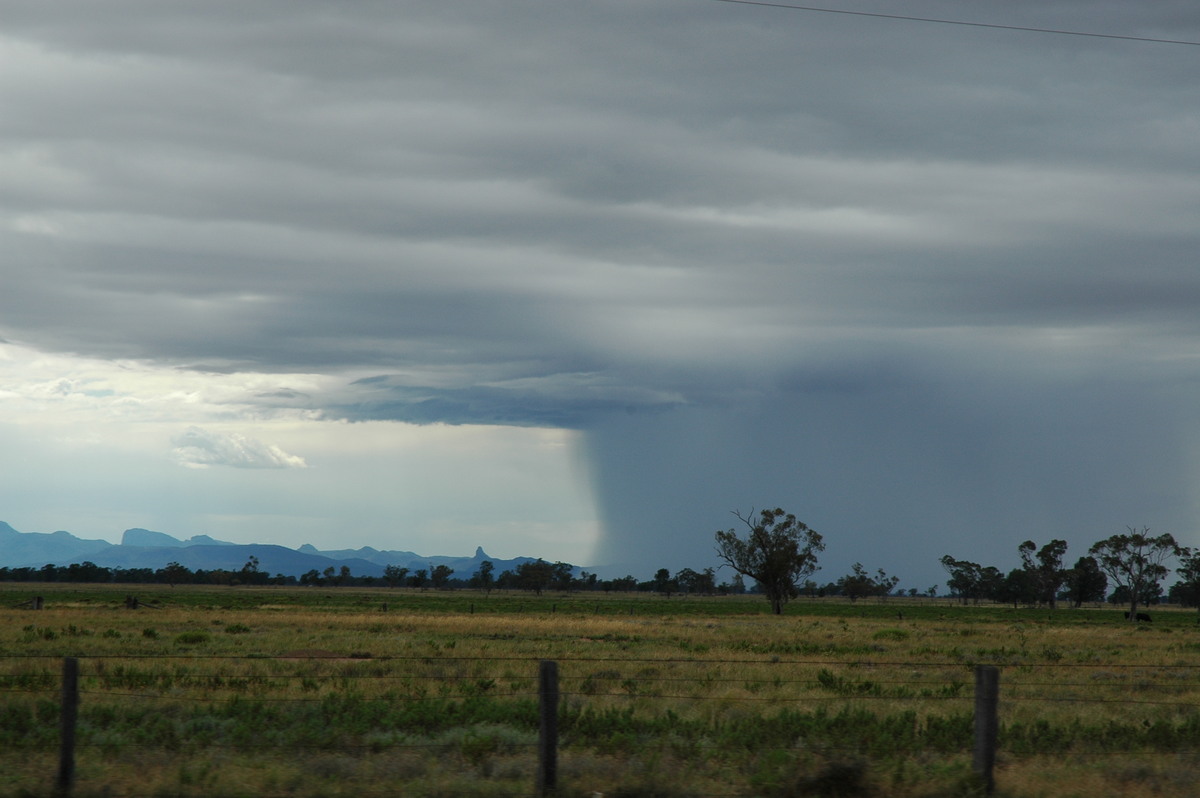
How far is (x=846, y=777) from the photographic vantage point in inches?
420

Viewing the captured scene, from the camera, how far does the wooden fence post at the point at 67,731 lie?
1042 cm

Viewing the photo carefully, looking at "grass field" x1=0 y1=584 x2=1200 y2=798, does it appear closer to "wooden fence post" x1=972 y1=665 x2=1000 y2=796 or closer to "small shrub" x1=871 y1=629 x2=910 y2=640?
"wooden fence post" x1=972 y1=665 x2=1000 y2=796

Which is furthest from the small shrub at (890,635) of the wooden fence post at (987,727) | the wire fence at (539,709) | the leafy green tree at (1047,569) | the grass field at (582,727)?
the leafy green tree at (1047,569)

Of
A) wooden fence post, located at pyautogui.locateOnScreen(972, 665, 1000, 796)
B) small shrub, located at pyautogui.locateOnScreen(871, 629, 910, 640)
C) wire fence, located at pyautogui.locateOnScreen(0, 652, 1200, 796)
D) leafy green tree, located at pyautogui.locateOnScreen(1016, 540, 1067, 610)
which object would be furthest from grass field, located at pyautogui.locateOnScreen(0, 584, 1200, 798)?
leafy green tree, located at pyautogui.locateOnScreen(1016, 540, 1067, 610)

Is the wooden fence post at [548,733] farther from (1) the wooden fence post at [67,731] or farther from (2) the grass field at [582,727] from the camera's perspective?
(1) the wooden fence post at [67,731]

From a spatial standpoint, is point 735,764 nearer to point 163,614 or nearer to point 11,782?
point 11,782

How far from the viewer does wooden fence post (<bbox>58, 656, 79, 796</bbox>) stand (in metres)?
10.4

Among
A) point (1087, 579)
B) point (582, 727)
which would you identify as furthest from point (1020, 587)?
point (582, 727)

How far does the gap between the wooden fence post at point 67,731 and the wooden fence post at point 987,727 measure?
9.38 m

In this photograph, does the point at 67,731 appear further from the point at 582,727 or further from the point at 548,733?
the point at 582,727

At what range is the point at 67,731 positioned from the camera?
415 inches

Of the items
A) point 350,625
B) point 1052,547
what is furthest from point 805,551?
point 1052,547

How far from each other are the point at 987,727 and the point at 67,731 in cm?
959

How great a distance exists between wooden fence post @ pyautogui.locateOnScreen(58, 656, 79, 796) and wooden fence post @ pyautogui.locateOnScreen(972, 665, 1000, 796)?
30.8 ft
